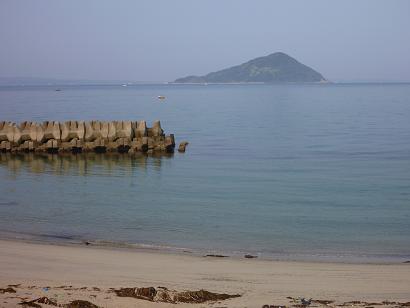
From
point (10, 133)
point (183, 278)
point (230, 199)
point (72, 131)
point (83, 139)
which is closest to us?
point (183, 278)

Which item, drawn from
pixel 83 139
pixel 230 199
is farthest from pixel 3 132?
pixel 230 199

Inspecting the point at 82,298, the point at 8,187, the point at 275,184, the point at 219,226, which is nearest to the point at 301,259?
the point at 219,226

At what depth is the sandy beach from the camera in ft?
27.0

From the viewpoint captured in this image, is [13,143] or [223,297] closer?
[223,297]

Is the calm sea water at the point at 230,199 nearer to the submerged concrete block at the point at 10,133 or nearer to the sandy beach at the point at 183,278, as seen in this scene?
the submerged concrete block at the point at 10,133

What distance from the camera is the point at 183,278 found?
9727 mm

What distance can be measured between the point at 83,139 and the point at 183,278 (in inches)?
889

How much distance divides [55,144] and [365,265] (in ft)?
74.2

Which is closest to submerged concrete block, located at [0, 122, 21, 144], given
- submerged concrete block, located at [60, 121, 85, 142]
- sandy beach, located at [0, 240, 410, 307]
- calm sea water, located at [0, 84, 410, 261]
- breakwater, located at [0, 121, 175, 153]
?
breakwater, located at [0, 121, 175, 153]

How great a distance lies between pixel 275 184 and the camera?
21453 mm

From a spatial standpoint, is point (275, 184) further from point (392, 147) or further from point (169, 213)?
point (392, 147)

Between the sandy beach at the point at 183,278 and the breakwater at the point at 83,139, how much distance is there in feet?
63.1

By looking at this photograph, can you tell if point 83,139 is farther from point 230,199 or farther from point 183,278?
point 183,278

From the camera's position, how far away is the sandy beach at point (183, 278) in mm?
8242
